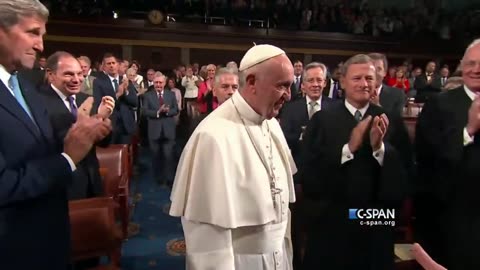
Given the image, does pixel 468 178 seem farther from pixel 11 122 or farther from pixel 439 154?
pixel 11 122

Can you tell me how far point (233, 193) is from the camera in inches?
72.4

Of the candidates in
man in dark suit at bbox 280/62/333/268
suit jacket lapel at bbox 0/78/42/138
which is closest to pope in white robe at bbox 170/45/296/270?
suit jacket lapel at bbox 0/78/42/138

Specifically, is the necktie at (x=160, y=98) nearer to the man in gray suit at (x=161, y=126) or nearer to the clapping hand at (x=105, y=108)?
the man in gray suit at (x=161, y=126)

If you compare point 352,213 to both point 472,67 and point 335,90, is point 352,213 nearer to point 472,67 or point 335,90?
point 472,67

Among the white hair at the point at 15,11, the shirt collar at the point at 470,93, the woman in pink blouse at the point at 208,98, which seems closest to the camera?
Result: the white hair at the point at 15,11

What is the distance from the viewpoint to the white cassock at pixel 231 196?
5.79ft

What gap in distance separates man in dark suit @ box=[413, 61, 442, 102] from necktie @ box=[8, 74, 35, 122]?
722 cm

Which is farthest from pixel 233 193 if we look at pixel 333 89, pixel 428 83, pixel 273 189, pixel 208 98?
pixel 428 83

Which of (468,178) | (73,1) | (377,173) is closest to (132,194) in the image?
(377,173)

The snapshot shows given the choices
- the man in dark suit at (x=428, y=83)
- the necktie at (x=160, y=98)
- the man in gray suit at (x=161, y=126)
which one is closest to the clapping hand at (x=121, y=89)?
the man in gray suit at (x=161, y=126)

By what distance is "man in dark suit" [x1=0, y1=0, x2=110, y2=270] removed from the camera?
1529 mm

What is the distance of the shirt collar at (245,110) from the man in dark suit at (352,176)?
28.4 inches

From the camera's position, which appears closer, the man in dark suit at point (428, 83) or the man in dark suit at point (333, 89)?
the man in dark suit at point (333, 89)

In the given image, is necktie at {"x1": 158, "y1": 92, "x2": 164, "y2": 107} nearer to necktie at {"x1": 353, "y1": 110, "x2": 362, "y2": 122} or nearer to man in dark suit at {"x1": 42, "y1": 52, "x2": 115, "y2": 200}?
man in dark suit at {"x1": 42, "y1": 52, "x2": 115, "y2": 200}
